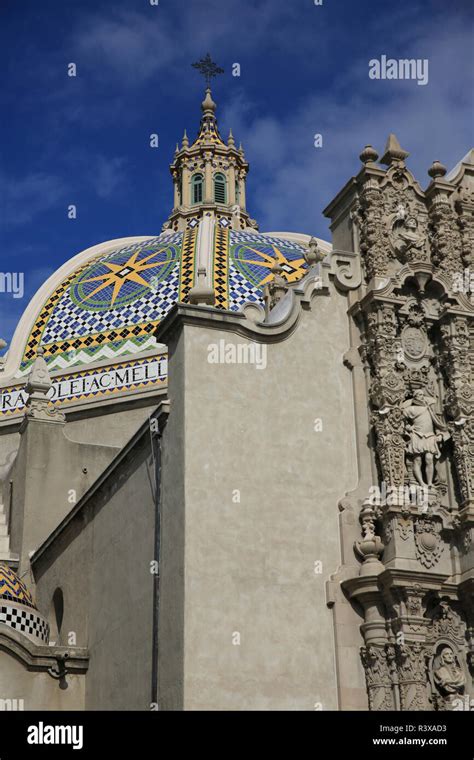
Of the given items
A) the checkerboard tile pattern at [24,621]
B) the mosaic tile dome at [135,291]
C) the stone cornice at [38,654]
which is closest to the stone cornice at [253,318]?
the stone cornice at [38,654]

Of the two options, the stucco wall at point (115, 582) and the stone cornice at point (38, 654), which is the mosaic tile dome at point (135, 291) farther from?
the stone cornice at point (38, 654)

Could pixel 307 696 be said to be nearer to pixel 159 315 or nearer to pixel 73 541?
pixel 73 541

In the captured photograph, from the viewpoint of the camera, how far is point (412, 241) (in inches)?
658

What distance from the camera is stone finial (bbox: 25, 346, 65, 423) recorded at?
22047mm

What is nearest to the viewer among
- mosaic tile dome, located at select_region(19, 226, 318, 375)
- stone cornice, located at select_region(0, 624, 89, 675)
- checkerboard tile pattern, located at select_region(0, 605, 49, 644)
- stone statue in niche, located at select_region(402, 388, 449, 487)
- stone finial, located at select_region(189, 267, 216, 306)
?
stone statue in niche, located at select_region(402, 388, 449, 487)

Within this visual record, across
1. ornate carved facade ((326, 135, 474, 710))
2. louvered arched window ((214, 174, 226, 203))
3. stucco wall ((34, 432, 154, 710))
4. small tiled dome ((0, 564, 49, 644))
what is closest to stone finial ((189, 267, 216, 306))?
stucco wall ((34, 432, 154, 710))

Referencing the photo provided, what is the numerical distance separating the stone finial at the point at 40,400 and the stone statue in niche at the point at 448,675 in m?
9.99

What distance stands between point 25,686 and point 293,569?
15.6 ft

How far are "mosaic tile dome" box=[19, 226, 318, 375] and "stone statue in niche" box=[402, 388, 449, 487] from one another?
1174 cm

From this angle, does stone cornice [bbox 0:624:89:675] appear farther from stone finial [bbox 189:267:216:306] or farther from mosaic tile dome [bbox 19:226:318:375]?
mosaic tile dome [bbox 19:226:318:375]

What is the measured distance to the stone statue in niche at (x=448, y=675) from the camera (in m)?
14.4

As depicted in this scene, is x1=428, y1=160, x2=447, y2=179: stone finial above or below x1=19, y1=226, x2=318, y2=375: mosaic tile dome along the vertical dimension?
below
